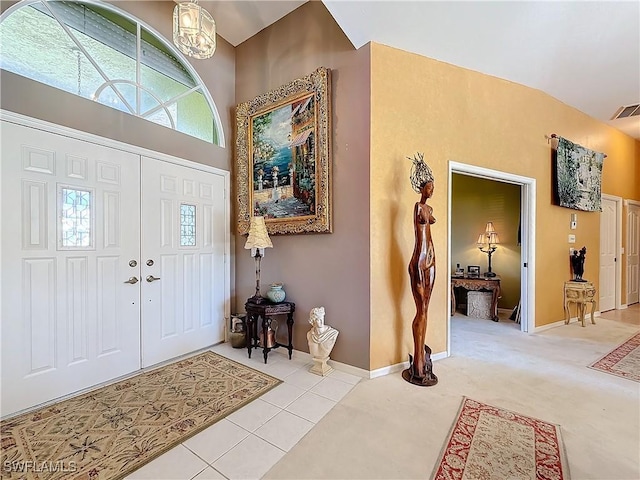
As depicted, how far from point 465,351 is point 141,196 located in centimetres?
374

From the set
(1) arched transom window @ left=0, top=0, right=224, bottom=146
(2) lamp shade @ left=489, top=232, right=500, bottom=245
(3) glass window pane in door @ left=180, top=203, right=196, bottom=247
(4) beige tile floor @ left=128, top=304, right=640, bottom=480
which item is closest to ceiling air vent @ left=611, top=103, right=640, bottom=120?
(2) lamp shade @ left=489, top=232, right=500, bottom=245

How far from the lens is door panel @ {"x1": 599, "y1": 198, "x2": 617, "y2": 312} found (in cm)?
487

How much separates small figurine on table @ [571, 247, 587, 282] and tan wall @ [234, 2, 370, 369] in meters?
3.74

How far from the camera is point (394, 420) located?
193cm

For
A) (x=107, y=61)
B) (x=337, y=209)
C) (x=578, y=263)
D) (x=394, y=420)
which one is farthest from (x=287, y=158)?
(x=578, y=263)

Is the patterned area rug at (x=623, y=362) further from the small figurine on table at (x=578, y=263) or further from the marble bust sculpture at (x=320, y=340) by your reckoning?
the marble bust sculpture at (x=320, y=340)

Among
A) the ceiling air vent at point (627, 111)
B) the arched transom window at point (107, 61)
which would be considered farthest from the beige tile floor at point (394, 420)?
the ceiling air vent at point (627, 111)

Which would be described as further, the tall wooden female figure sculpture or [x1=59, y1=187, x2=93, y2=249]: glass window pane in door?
the tall wooden female figure sculpture

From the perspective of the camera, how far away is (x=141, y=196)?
8.93 feet

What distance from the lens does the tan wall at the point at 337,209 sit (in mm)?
2625

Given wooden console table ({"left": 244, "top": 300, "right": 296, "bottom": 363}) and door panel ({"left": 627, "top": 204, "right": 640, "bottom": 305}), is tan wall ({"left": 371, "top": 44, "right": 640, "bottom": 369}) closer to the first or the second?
wooden console table ({"left": 244, "top": 300, "right": 296, "bottom": 363})

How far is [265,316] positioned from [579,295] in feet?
14.6

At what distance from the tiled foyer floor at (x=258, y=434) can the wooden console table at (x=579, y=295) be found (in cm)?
372

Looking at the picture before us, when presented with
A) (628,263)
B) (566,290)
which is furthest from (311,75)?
(628,263)
